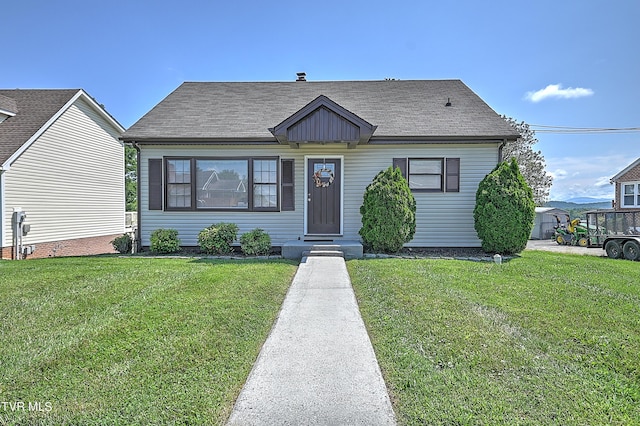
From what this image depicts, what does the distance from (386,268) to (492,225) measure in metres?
3.36

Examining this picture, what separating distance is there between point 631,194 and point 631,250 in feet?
50.8

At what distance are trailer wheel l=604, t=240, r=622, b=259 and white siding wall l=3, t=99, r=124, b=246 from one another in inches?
728

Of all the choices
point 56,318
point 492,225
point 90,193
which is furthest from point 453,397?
point 90,193

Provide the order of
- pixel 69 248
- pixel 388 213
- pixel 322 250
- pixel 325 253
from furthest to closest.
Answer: pixel 69 248 < pixel 322 250 < pixel 325 253 < pixel 388 213

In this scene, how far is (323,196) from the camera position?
955 cm

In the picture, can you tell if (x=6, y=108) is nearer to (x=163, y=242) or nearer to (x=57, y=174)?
(x=57, y=174)

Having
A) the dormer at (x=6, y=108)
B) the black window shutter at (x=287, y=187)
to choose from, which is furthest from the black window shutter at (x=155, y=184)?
the dormer at (x=6, y=108)

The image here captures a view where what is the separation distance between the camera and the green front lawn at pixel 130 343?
7.46 ft

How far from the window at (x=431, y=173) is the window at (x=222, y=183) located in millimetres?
3594

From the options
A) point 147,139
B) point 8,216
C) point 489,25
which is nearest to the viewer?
point 147,139

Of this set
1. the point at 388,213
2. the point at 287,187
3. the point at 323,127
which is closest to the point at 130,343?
the point at 388,213

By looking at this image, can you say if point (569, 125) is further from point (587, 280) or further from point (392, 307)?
point (392, 307)

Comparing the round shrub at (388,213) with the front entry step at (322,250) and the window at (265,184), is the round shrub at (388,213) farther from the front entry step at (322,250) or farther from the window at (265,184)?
the window at (265,184)

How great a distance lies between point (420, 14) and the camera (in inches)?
418
